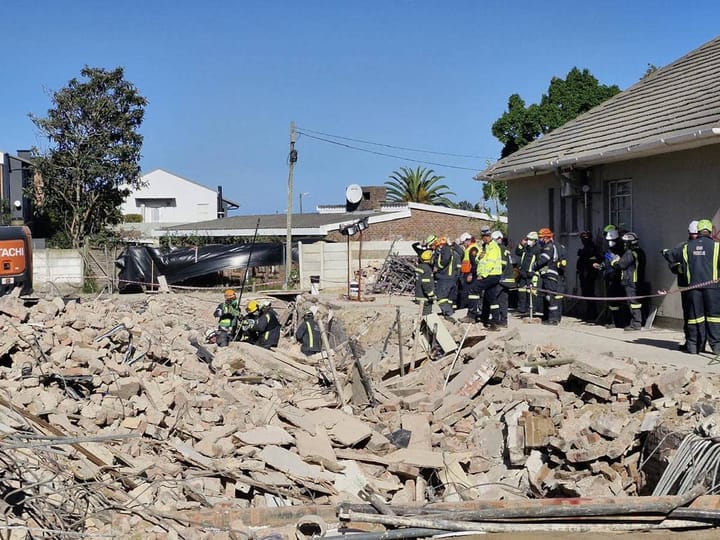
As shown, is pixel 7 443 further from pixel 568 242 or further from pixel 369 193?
pixel 369 193

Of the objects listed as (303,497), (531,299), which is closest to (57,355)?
(303,497)

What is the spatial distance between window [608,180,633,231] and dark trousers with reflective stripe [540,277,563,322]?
169 cm

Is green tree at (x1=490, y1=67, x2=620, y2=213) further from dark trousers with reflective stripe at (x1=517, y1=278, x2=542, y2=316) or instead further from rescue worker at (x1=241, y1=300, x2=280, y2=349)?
rescue worker at (x1=241, y1=300, x2=280, y2=349)

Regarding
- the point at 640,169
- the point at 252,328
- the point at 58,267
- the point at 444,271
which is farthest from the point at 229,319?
the point at 58,267

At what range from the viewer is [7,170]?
3550 centimetres

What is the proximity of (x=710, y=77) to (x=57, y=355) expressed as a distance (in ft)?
39.3

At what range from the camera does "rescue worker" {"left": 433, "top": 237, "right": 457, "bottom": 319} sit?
55.7 feet

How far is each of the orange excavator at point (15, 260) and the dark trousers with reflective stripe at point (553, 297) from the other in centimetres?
1197

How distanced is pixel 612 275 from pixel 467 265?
11.2ft

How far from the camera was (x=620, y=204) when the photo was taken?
51.3ft

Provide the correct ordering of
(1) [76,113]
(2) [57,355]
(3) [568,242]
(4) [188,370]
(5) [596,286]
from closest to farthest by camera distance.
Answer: (2) [57,355], (4) [188,370], (5) [596,286], (3) [568,242], (1) [76,113]

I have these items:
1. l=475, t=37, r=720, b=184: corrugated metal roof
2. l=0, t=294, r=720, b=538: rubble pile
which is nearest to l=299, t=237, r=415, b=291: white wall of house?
l=475, t=37, r=720, b=184: corrugated metal roof

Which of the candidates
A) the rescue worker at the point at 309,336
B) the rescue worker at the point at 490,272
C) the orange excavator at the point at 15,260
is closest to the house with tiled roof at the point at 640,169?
the rescue worker at the point at 490,272

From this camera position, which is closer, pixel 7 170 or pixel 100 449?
pixel 100 449
